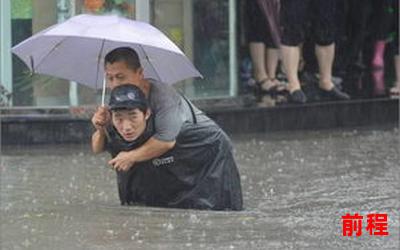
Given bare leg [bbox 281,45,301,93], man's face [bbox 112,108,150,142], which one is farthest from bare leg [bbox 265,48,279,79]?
man's face [bbox 112,108,150,142]

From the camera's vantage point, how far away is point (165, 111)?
685 centimetres

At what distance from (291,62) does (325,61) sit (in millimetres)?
555

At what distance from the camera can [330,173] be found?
29.6 ft

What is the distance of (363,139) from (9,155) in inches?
134

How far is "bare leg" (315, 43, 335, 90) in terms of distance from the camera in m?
12.0

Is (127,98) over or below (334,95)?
over

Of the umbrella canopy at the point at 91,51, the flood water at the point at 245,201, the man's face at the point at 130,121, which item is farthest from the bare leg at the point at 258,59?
the man's face at the point at 130,121

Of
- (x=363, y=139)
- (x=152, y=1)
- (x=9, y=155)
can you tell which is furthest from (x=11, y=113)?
(x=363, y=139)

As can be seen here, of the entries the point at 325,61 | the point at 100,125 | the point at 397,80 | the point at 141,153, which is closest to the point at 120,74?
the point at 100,125

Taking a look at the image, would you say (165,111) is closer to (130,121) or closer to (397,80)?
(130,121)

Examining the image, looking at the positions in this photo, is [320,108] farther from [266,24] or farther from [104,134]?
[104,134]

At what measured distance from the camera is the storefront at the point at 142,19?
11.1 m

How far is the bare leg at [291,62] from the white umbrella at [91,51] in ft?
14.4

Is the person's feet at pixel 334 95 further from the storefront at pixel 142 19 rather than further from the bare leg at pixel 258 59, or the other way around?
the storefront at pixel 142 19
